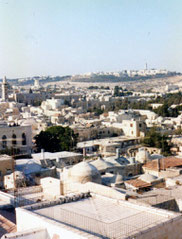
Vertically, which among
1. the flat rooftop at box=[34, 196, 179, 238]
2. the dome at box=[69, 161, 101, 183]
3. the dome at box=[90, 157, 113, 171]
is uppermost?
the flat rooftop at box=[34, 196, 179, 238]

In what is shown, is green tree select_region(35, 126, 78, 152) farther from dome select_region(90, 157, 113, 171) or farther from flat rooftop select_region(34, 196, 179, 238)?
flat rooftop select_region(34, 196, 179, 238)

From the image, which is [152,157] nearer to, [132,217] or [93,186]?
[93,186]

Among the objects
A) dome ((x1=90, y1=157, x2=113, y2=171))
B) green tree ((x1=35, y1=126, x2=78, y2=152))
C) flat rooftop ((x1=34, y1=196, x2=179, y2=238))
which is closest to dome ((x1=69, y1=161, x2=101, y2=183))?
flat rooftop ((x1=34, y1=196, x2=179, y2=238))

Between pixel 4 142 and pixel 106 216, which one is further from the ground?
pixel 106 216

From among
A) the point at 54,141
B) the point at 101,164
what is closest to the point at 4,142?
the point at 54,141

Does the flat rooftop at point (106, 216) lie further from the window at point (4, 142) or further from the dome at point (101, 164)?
the window at point (4, 142)

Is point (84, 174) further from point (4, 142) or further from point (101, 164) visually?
point (4, 142)

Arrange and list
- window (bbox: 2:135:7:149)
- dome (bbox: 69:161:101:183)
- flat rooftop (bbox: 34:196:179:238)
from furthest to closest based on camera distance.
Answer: window (bbox: 2:135:7:149), dome (bbox: 69:161:101:183), flat rooftop (bbox: 34:196:179:238)
